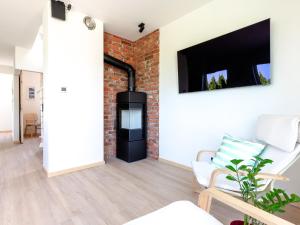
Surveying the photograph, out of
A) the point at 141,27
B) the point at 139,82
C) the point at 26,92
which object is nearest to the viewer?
the point at 141,27

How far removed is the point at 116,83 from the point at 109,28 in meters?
1.03

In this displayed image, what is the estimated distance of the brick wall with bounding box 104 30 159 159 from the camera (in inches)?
134

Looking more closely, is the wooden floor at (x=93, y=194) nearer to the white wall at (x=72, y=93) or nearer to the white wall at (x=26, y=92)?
the white wall at (x=72, y=93)

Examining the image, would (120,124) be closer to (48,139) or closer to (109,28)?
(48,139)

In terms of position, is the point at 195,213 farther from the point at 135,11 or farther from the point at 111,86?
the point at 111,86

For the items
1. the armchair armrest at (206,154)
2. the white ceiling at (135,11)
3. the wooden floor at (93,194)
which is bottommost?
the wooden floor at (93,194)

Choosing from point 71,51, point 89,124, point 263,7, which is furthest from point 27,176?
point 263,7

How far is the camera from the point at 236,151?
5.75ft

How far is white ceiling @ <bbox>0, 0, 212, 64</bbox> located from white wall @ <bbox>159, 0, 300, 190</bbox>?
0.24 meters

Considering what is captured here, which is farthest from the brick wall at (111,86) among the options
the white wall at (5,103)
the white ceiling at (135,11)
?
the white wall at (5,103)

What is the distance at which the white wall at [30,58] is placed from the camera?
4.14 m

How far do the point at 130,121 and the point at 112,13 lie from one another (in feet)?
6.05

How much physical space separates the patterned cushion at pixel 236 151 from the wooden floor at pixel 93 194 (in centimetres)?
46

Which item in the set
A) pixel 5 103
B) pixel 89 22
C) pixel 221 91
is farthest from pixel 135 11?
pixel 5 103
